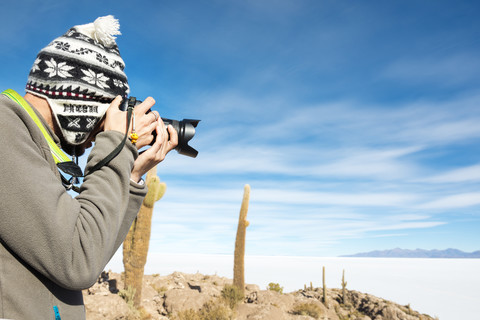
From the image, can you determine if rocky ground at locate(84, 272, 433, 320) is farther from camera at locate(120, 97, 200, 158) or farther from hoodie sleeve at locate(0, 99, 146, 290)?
hoodie sleeve at locate(0, 99, 146, 290)

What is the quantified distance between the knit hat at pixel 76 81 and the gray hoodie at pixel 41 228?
0.86 ft

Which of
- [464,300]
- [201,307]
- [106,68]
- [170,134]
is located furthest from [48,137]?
[464,300]

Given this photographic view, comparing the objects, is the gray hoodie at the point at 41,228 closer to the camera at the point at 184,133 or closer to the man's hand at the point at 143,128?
the man's hand at the point at 143,128

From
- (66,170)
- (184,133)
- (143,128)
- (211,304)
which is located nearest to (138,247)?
(211,304)

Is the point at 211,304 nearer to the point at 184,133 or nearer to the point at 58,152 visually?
the point at 184,133

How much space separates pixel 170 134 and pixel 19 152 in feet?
2.23

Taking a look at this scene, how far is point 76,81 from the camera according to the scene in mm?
1370

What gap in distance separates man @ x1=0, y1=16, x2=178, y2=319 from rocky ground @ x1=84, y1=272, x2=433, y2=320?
307 inches

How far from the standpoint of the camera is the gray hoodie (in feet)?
3.16

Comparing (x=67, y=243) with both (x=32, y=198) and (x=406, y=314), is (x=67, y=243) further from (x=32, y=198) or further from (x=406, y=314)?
(x=406, y=314)

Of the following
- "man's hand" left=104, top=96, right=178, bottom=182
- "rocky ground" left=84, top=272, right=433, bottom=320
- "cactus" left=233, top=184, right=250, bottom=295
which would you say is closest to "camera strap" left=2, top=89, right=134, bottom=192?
"man's hand" left=104, top=96, right=178, bottom=182

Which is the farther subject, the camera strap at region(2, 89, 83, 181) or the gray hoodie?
the camera strap at region(2, 89, 83, 181)

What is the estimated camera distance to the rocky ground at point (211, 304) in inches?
348

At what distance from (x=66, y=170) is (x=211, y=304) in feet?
35.7
